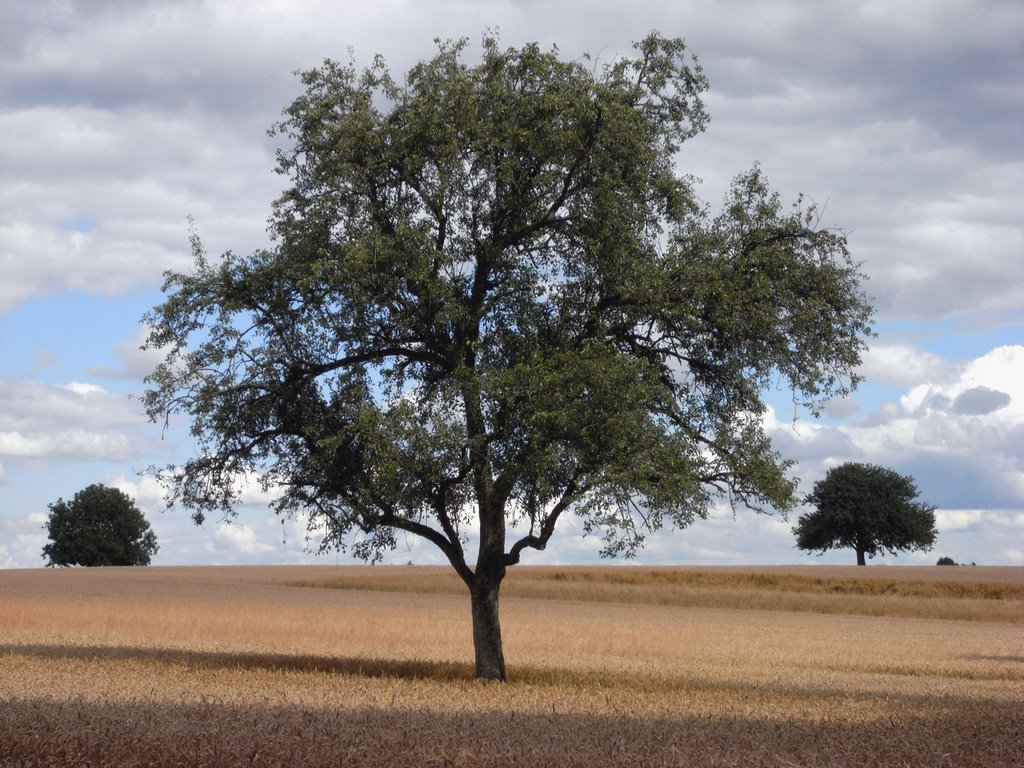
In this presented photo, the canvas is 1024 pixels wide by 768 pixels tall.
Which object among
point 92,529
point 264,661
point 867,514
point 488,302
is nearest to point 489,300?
point 488,302

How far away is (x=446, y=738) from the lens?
10.2 meters

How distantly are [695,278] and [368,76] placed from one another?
867 centimetres

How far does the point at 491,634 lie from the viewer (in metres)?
23.5

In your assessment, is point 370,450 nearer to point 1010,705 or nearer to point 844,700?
point 844,700

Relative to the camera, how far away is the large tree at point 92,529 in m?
123

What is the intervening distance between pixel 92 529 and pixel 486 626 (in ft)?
368

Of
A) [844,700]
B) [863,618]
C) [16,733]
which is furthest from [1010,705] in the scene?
[863,618]

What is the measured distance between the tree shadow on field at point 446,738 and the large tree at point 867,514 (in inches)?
3910

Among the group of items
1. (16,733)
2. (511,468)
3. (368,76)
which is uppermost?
(368,76)

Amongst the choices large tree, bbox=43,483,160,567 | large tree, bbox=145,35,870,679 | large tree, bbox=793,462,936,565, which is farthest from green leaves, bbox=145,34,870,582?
large tree, bbox=43,483,160,567

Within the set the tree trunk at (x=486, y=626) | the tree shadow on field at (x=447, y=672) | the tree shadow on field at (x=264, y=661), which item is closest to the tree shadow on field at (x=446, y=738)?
the tree shadow on field at (x=447, y=672)

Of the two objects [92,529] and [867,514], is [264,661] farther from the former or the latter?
[92,529]

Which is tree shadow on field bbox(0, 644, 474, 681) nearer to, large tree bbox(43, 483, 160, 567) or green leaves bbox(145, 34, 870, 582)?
green leaves bbox(145, 34, 870, 582)

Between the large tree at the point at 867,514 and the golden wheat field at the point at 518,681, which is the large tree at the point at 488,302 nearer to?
the golden wheat field at the point at 518,681
